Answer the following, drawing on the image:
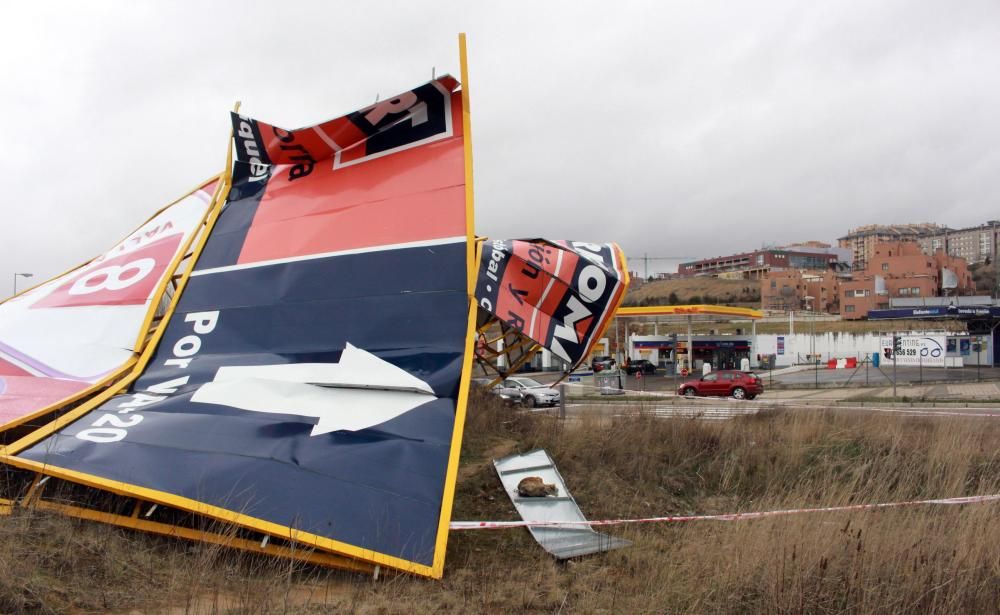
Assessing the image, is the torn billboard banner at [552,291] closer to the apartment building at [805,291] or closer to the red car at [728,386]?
the red car at [728,386]

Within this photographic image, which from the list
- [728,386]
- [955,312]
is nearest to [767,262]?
[955,312]

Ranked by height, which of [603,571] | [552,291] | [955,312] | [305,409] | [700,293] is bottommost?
[603,571]

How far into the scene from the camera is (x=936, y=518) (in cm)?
611

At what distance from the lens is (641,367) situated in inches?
1773

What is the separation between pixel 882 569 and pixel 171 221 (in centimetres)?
995

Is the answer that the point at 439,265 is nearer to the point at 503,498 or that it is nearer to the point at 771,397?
the point at 503,498

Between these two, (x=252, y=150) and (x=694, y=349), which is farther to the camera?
(x=694, y=349)

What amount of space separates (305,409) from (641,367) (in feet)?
133

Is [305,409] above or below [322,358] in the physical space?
below

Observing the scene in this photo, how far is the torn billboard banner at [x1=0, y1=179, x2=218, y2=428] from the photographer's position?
287 inches

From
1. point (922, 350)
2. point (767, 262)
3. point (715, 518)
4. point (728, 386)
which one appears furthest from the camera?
point (767, 262)

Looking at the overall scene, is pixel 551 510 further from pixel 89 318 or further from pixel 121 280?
pixel 121 280

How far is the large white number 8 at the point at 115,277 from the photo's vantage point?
30.2ft

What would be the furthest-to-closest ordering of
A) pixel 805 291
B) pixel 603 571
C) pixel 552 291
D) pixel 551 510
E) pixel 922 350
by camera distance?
1. pixel 805 291
2. pixel 922 350
3. pixel 552 291
4. pixel 551 510
5. pixel 603 571
